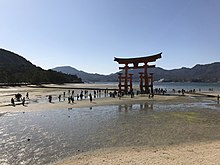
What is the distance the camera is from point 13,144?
12445 mm

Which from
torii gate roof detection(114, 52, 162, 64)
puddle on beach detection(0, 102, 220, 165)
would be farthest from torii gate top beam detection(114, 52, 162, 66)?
puddle on beach detection(0, 102, 220, 165)

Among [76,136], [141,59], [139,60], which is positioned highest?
[141,59]

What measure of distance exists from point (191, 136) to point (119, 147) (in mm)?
5515

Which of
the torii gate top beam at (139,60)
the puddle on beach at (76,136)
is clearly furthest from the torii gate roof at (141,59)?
the puddle on beach at (76,136)

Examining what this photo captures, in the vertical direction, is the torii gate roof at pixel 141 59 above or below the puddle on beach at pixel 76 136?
above

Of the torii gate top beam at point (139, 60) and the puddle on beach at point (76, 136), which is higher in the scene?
the torii gate top beam at point (139, 60)

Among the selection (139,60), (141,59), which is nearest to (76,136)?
(141,59)

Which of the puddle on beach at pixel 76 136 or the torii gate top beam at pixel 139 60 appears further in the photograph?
the torii gate top beam at pixel 139 60

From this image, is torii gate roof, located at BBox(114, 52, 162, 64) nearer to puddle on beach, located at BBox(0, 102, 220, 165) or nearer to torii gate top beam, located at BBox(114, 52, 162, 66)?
torii gate top beam, located at BBox(114, 52, 162, 66)

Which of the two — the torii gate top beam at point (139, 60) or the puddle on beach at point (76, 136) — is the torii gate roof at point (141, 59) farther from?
the puddle on beach at point (76, 136)

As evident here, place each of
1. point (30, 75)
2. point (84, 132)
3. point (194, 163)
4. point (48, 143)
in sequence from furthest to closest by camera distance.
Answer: point (30, 75) < point (84, 132) < point (48, 143) < point (194, 163)

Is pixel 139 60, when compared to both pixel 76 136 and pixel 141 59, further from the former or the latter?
pixel 76 136

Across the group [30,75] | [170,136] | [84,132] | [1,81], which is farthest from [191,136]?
[30,75]

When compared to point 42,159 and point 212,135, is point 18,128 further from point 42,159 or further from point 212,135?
point 212,135
